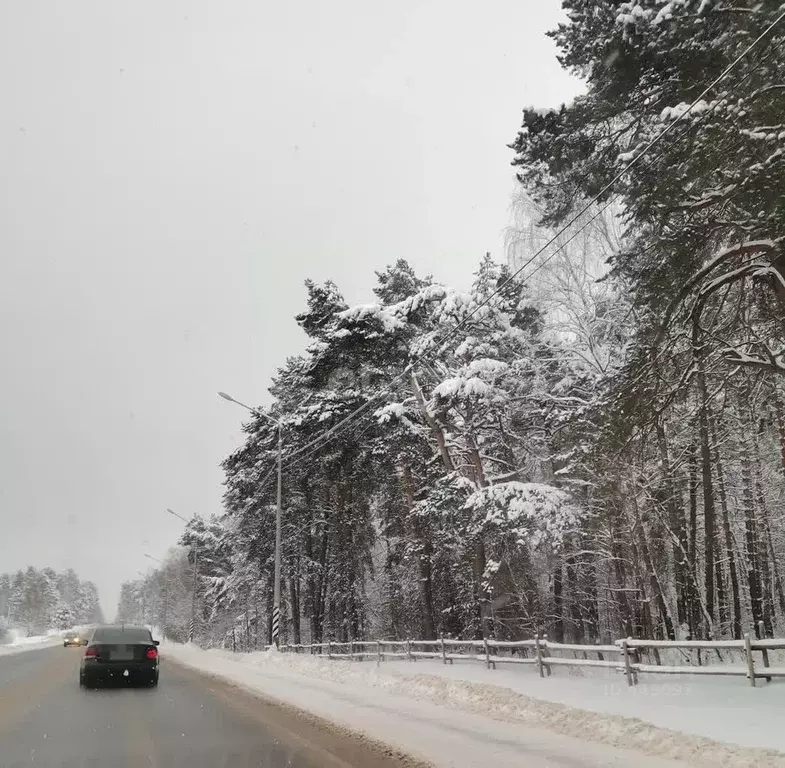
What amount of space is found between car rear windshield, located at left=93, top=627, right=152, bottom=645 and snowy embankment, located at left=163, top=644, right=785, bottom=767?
3.39 m

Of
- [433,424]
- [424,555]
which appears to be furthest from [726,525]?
[424,555]

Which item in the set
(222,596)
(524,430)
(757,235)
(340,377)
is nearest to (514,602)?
(524,430)

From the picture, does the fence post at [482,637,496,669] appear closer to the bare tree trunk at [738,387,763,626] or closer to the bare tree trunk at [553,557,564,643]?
the bare tree trunk at [553,557,564,643]

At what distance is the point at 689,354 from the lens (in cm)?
1277

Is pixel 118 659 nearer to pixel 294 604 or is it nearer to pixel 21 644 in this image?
pixel 294 604

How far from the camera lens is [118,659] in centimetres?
1523

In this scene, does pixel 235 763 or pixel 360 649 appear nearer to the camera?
pixel 235 763

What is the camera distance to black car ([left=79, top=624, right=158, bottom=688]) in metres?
15.1

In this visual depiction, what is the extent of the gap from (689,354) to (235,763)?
1044 cm

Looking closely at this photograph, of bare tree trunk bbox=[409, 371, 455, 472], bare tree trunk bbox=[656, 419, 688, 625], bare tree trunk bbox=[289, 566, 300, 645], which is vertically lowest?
bare tree trunk bbox=[289, 566, 300, 645]

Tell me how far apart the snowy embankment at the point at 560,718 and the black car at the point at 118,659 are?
2.92 metres

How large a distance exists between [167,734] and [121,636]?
25.4 feet

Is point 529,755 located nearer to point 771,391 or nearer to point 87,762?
point 87,762

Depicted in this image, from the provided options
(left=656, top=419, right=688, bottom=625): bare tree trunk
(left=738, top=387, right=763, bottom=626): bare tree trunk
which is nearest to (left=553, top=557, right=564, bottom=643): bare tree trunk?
(left=656, top=419, right=688, bottom=625): bare tree trunk
